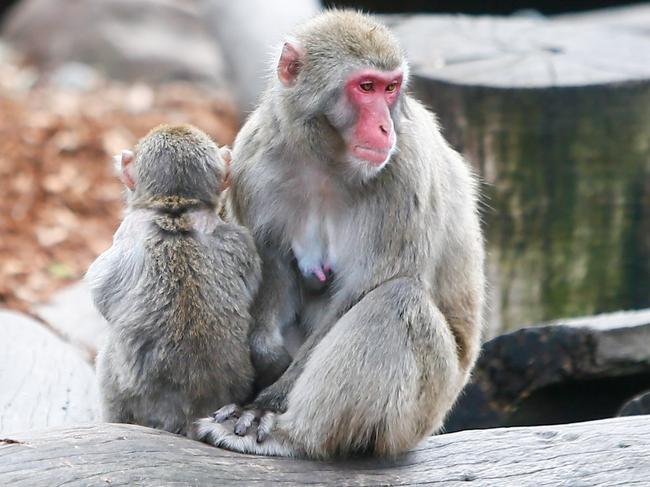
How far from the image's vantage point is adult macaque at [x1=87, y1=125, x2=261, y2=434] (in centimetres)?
453

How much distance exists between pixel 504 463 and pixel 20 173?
8086 millimetres

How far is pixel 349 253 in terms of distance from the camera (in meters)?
4.77

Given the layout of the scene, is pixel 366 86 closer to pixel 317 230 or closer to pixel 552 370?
pixel 317 230

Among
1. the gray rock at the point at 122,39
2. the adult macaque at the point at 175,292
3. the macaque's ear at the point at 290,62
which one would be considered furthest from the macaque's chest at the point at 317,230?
the gray rock at the point at 122,39

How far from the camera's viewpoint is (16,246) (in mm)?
10523

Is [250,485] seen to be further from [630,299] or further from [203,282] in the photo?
[630,299]

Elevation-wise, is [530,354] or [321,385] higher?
[321,385]

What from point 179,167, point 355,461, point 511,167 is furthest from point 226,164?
point 511,167

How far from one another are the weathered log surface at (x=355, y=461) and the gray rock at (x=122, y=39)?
10132 mm

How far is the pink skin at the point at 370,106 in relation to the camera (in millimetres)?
4531

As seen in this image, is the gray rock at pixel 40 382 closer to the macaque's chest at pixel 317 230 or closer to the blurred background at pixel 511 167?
the blurred background at pixel 511 167

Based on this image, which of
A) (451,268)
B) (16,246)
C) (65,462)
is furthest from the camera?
(16,246)

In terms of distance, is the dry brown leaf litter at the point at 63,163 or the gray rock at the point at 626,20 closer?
the gray rock at the point at 626,20

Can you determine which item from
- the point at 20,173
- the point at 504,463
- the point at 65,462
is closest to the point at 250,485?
the point at 65,462
